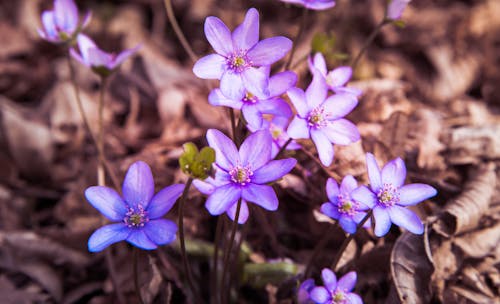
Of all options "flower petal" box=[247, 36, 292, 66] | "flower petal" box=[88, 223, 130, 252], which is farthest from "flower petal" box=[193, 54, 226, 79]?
"flower petal" box=[88, 223, 130, 252]

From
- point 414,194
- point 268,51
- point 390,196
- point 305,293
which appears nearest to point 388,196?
point 390,196

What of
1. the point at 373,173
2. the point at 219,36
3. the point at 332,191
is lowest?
the point at 332,191

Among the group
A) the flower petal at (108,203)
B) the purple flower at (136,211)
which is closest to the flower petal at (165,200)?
the purple flower at (136,211)

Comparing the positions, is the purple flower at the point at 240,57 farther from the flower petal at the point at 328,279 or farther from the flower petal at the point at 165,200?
the flower petal at the point at 328,279

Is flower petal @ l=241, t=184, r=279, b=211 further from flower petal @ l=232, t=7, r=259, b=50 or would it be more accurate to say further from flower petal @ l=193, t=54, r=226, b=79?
flower petal @ l=232, t=7, r=259, b=50

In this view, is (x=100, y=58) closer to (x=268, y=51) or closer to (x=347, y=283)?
(x=268, y=51)

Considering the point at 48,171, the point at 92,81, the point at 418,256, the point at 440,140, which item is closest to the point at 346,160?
the point at 418,256

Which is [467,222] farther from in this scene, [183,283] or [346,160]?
[183,283]
